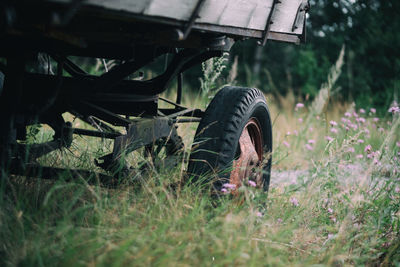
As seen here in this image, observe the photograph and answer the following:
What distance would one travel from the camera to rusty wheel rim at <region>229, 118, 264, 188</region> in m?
2.63

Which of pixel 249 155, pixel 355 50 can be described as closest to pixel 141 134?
pixel 249 155

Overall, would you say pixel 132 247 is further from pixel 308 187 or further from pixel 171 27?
pixel 308 187

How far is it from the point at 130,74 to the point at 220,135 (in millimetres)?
611

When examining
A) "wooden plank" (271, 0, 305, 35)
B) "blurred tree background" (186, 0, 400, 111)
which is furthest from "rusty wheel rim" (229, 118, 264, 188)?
"blurred tree background" (186, 0, 400, 111)

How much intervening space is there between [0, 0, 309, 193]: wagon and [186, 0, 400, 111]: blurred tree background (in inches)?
240

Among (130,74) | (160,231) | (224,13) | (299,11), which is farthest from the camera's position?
(299,11)

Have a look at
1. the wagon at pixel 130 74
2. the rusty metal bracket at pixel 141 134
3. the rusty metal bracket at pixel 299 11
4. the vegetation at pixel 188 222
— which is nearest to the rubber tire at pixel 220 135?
the wagon at pixel 130 74

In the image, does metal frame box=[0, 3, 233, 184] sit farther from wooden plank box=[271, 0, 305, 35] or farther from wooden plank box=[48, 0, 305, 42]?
wooden plank box=[271, 0, 305, 35]

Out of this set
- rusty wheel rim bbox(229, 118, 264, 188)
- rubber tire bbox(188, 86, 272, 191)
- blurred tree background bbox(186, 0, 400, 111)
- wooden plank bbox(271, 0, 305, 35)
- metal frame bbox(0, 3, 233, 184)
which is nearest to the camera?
metal frame bbox(0, 3, 233, 184)

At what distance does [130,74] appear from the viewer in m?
2.47

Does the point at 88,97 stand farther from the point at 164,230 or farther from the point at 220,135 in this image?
the point at 164,230

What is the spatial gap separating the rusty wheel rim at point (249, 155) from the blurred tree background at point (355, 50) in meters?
5.60

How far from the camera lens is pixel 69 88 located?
7.91 feet

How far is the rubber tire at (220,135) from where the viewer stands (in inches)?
93.0
